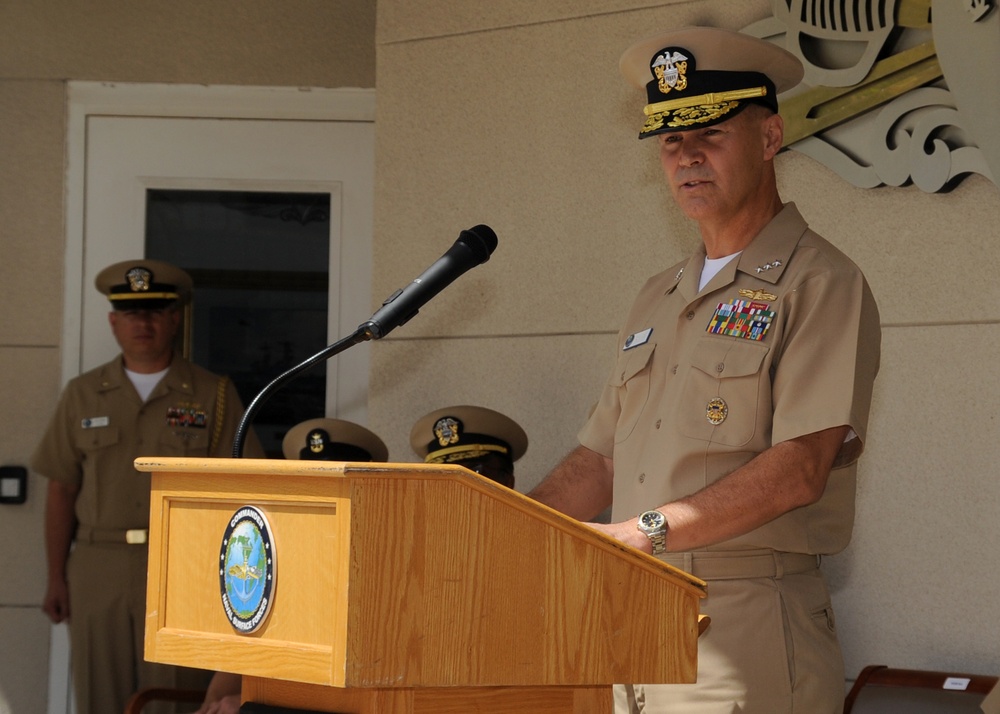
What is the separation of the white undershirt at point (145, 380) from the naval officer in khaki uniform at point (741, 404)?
8.33 ft

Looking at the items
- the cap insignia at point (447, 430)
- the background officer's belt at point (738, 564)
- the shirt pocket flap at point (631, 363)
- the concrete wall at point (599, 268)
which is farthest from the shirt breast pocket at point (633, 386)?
the cap insignia at point (447, 430)

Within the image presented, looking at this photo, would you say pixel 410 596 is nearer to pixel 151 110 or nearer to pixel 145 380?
pixel 145 380

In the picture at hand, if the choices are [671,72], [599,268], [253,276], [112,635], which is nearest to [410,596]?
[671,72]

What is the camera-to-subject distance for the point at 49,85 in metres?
4.60

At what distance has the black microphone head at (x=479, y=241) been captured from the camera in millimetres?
1741

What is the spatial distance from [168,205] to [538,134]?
156 centimetres

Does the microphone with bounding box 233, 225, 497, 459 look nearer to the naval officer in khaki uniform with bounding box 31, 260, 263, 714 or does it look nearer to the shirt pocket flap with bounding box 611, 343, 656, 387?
the shirt pocket flap with bounding box 611, 343, 656, 387

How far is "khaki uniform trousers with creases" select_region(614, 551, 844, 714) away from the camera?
185 cm

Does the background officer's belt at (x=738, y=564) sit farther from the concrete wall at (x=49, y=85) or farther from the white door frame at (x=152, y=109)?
the concrete wall at (x=49, y=85)

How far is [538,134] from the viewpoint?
147 inches

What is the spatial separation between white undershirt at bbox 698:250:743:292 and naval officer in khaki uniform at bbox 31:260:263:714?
2.29 m

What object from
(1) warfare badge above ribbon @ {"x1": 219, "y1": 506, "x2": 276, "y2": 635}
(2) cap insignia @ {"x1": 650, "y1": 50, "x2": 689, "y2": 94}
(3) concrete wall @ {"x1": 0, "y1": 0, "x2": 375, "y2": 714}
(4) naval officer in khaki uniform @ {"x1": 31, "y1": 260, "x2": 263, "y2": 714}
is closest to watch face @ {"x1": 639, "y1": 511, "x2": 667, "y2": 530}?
(1) warfare badge above ribbon @ {"x1": 219, "y1": 506, "x2": 276, "y2": 635}

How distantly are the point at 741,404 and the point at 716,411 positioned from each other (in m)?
0.04

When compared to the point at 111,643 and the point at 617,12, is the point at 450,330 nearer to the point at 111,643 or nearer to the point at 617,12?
the point at 617,12
